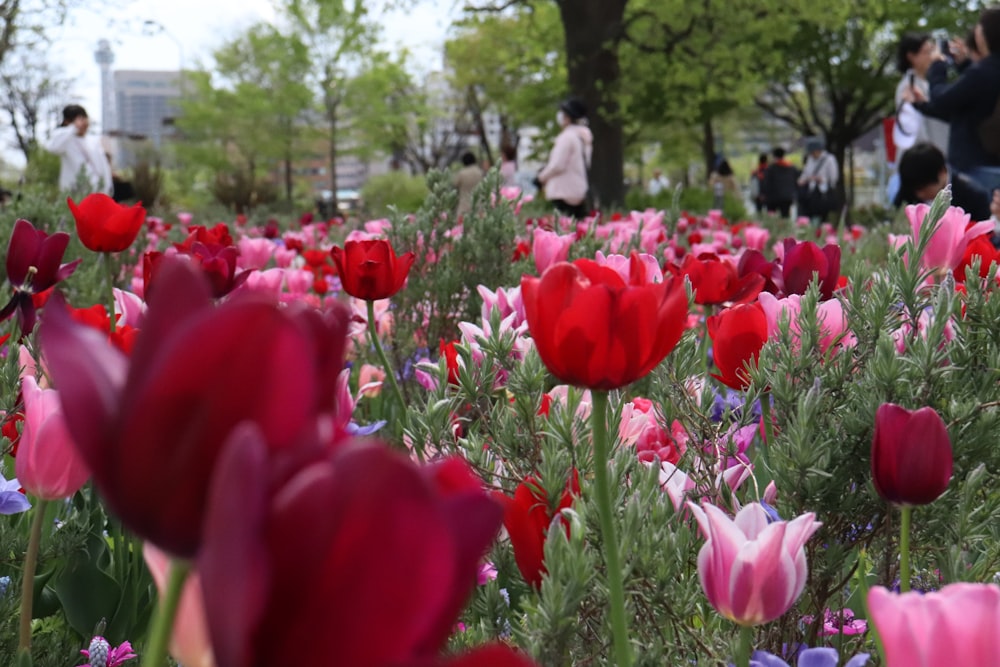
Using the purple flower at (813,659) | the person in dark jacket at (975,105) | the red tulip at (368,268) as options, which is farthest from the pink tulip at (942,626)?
the person in dark jacket at (975,105)

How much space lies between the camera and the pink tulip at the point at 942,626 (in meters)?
0.65

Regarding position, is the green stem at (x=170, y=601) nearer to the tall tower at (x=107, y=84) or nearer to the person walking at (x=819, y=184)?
the person walking at (x=819, y=184)

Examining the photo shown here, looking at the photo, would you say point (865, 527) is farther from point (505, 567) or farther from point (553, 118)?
point (553, 118)

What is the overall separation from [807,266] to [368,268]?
3.14ft

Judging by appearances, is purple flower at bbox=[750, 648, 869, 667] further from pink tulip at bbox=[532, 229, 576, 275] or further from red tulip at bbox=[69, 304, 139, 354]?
pink tulip at bbox=[532, 229, 576, 275]

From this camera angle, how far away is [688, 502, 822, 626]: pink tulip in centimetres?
104

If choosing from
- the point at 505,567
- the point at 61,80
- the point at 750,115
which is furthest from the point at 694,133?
the point at 505,567

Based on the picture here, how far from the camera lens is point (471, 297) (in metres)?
4.13

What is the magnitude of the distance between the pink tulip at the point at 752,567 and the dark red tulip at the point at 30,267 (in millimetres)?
1632

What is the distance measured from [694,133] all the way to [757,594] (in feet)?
146

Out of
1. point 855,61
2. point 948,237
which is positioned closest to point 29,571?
point 948,237

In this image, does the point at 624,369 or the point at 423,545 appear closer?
the point at 423,545

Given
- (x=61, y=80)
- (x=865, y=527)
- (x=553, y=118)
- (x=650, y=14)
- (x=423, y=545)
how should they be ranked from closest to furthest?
(x=423, y=545) < (x=865, y=527) < (x=650, y=14) < (x=553, y=118) < (x=61, y=80)

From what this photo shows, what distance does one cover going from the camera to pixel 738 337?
174 centimetres
